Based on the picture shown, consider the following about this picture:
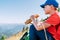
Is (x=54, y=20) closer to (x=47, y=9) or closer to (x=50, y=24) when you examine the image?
(x=50, y=24)

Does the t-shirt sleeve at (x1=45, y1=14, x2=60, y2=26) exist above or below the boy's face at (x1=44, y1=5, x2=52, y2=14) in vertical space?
below

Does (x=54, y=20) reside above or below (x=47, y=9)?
below

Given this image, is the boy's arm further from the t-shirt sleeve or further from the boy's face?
the boy's face

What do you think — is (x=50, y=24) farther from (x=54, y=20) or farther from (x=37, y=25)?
(x=37, y=25)

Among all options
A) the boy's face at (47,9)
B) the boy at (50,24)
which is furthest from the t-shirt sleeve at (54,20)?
the boy's face at (47,9)

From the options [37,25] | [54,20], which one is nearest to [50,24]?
[54,20]

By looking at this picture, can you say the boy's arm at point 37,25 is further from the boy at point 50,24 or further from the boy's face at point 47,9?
the boy's face at point 47,9

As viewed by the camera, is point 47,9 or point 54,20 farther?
point 47,9

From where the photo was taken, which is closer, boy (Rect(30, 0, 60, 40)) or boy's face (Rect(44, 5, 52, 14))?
boy (Rect(30, 0, 60, 40))

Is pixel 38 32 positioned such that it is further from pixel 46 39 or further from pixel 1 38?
pixel 1 38

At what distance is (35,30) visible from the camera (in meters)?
4.50

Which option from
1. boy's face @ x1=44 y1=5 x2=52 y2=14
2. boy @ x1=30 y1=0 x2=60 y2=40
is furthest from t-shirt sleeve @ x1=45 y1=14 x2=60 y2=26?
boy's face @ x1=44 y1=5 x2=52 y2=14

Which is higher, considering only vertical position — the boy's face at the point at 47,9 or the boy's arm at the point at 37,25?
the boy's face at the point at 47,9

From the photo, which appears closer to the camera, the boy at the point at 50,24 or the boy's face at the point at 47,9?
the boy at the point at 50,24
